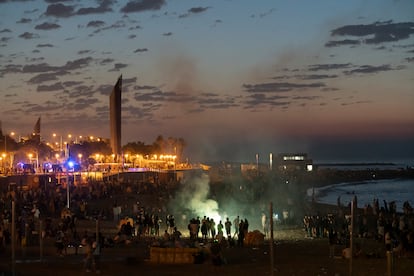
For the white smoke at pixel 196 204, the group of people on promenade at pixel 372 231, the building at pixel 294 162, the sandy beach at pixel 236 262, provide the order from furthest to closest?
1. the building at pixel 294 162
2. the white smoke at pixel 196 204
3. the group of people on promenade at pixel 372 231
4. the sandy beach at pixel 236 262

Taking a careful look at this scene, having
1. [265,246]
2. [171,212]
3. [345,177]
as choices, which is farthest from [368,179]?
[265,246]

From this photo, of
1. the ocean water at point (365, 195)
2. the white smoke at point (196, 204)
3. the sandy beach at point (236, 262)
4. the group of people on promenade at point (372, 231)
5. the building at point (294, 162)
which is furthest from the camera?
the building at point (294, 162)

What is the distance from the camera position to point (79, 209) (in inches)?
1347

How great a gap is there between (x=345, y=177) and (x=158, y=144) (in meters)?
46.9

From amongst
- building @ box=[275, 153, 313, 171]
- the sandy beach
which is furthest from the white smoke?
building @ box=[275, 153, 313, 171]

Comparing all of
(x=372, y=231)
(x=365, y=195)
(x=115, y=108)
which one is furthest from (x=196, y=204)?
(x=365, y=195)

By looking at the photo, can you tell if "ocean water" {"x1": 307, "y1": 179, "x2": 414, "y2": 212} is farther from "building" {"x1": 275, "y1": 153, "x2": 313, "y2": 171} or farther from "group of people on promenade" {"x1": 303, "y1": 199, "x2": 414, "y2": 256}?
"building" {"x1": 275, "y1": 153, "x2": 313, "y2": 171}

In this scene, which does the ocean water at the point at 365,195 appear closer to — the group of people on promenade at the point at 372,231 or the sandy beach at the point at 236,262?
the group of people on promenade at the point at 372,231

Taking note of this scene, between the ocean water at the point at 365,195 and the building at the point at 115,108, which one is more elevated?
the building at the point at 115,108

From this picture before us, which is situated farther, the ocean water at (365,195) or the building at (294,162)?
the building at (294,162)

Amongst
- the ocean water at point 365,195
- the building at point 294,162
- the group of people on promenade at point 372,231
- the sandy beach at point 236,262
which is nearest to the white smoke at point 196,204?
the group of people on promenade at point 372,231

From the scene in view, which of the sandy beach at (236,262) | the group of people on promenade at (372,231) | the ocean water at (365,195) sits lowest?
the sandy beach at (236,262)

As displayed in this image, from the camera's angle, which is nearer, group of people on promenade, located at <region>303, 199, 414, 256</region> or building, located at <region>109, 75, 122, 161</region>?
group of people on promenade, located at <region>303, 199, 414, 256</region>

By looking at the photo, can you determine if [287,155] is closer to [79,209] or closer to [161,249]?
[79,209]
